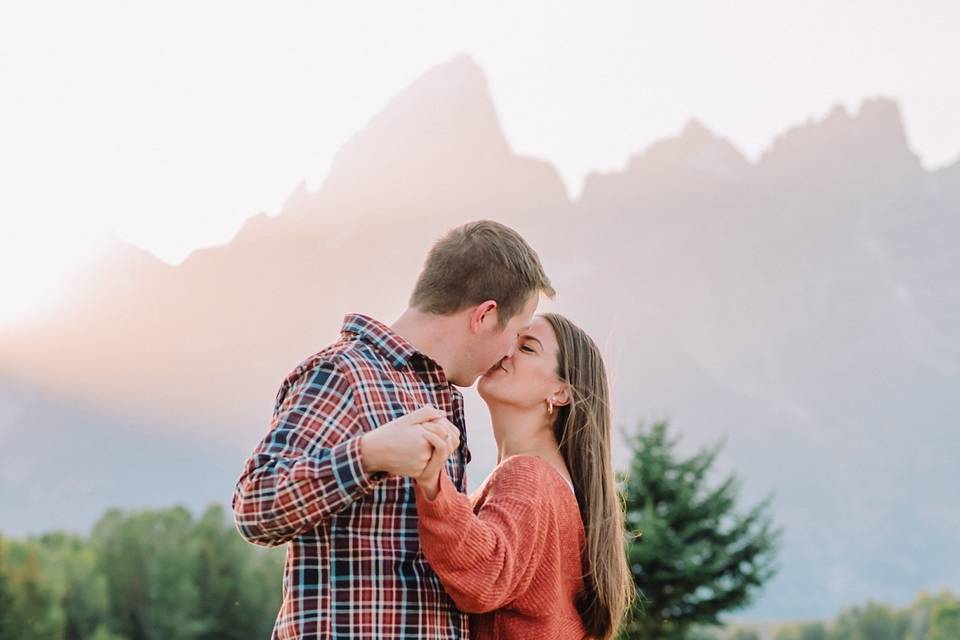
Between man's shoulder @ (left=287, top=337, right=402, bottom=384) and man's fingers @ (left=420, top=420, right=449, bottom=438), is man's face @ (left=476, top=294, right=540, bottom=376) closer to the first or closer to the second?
man's shoulder @ (left=287, top=337, right=402, bottom=384)

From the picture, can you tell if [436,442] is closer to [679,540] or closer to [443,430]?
[443,430]

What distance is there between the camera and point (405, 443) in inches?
103

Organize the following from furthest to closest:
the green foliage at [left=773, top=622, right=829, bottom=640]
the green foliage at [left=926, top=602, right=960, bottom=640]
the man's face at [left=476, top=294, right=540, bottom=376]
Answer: the green foliage at [left=773, top=622, right=829, bottom=640] < the green foliage at [left=926, top=602, right=960, bottom=640] < the man's face at [left=476, top=294, right=540, bottom=376]

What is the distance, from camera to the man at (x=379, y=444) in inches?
106

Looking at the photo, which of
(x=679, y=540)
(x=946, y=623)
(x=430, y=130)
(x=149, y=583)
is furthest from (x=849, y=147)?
(x=679, y=540)

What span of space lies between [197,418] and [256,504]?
103798 mm

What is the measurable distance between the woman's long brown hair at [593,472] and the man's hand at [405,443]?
3.83ft

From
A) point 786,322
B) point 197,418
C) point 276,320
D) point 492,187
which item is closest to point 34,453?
point 197,418

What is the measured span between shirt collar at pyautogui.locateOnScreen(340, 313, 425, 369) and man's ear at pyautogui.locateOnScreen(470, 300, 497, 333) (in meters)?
0.17

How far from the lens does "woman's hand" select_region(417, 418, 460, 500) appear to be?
2.62 metres

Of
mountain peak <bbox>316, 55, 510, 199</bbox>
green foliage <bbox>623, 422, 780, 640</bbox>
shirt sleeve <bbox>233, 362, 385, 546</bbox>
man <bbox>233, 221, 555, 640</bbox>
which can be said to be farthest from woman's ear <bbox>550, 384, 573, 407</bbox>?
mountain peak <bbox>316, 55, 510, 199</bbox>

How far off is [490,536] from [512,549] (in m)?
0.17

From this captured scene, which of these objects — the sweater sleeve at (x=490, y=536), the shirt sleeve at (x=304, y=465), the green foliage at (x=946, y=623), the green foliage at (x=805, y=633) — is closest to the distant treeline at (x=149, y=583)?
the green foliage at (x=805, y=633)

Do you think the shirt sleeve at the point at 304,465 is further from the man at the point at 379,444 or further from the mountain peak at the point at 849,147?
the mountain peak at the point at 849,147
